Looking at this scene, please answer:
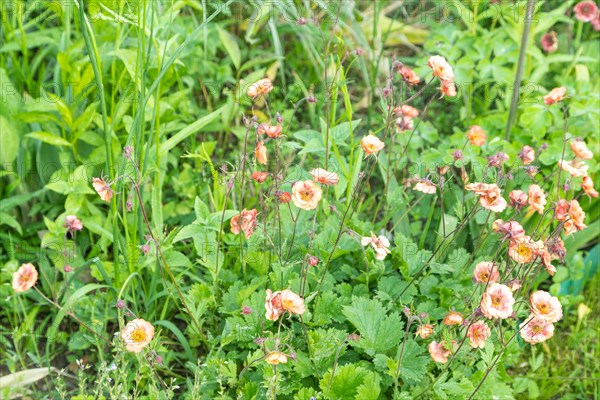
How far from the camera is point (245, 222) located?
74.3 inches

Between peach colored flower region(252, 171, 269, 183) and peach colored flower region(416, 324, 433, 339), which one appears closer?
peach colored flower region(416, 324, 433, 339)

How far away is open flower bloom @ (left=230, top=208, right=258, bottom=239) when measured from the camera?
6.06 ft

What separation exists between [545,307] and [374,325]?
0.44 metres

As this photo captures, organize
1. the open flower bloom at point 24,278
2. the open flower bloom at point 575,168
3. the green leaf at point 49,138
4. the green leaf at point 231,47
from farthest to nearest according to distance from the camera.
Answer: the green leaf at point 231,47 < the green leaf at point 49,138 < the open flower bloom at point 575,168 < the open flower bloom at point 24,278

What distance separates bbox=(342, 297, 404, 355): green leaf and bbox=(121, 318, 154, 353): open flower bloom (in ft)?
1.64

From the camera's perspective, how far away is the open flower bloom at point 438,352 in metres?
1.80

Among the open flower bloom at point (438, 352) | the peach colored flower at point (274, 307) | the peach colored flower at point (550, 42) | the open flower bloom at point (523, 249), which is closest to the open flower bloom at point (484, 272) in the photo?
the open flower bloom at point (523, 249)

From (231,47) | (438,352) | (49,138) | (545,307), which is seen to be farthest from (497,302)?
(231,47)

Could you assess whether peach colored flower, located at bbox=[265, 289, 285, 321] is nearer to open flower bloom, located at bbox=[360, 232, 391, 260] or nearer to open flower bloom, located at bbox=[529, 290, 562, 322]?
open flower bloom, located at bbox=[360, 232, 391, 260]

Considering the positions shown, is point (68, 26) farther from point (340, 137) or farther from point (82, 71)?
point (340, 137)

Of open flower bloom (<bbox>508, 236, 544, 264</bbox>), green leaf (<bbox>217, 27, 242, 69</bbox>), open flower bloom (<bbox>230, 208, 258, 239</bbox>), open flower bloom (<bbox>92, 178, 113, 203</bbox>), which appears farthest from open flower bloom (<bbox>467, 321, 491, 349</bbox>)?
green leaf (<bbox>217, 27, 242, 69</bbox>)

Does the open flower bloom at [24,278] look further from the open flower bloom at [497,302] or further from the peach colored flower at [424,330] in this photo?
the open flower bloom at [497,302]

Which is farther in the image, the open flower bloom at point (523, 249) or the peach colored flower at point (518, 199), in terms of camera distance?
the peach colored flower at point (518, 199)

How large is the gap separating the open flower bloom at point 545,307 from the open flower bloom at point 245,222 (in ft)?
2.20
